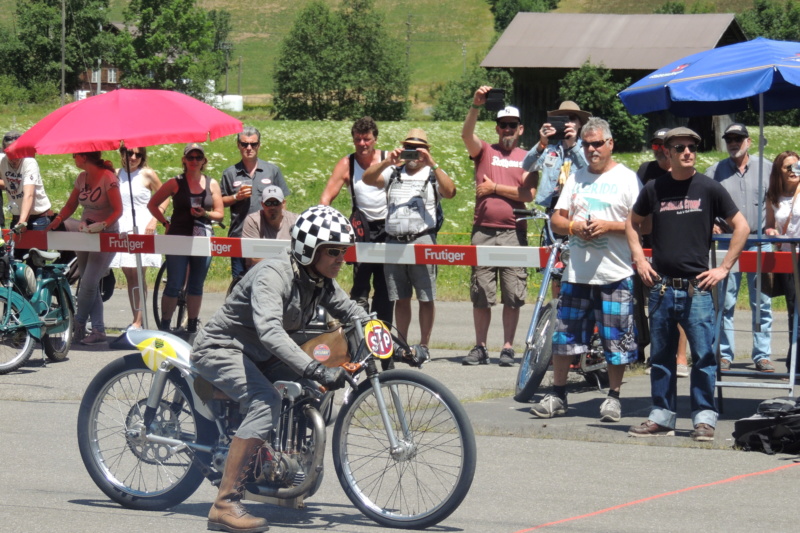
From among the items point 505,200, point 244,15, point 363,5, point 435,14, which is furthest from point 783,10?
point 505,200

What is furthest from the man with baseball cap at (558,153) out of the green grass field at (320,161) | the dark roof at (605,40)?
the dark roof at (605,40)

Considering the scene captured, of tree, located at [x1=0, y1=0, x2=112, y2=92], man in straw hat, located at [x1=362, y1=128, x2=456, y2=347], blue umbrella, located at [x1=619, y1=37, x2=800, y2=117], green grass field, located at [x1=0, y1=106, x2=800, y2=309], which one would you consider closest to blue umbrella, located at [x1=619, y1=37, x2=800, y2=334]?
blue umbrella, located at [x1=619, y1=37, x2=800, y2=117]

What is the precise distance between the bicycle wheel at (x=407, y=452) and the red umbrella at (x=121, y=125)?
222 inches

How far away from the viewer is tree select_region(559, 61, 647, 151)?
58.8m

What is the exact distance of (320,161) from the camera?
46812 mm

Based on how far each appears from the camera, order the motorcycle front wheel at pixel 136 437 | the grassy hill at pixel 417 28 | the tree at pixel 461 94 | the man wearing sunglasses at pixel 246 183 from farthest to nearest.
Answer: the grassy hill at pixel 417 28
the tree at pixel 461 94
the man wearing sunglasses at pixel 246 183
the motorcycle front wheel at pixel 136 437

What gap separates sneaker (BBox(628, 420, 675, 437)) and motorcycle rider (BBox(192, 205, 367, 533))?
111 inches

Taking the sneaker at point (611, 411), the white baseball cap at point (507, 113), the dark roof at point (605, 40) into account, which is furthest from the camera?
the dark roof at point (605, 40)

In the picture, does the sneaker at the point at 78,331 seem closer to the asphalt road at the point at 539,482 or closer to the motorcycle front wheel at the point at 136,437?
the asphalt road at the point at 539,482

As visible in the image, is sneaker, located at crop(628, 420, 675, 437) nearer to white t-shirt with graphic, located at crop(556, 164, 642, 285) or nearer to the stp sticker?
white t-shirt with graphic, located at crop(556, 164, 642, 285)

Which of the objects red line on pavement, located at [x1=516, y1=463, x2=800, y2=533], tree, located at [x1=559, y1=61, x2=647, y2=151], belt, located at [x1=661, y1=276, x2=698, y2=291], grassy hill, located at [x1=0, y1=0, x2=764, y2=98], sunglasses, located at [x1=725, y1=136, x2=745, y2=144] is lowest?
red line on pavement, located at [x1=516, y1=463, x2=800, y2=533]

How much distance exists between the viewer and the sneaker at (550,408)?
347 inches

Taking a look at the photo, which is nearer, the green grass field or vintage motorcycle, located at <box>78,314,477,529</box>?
vintage motorcycle, located at <box>78,314,477,529</box>

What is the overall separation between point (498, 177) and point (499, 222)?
1.35ft
